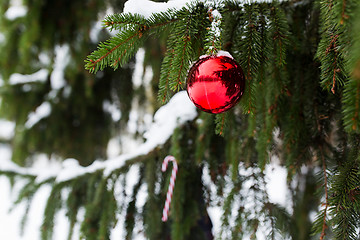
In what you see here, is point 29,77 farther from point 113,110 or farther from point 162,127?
point 162,127

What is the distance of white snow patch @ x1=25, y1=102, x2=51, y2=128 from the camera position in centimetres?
279

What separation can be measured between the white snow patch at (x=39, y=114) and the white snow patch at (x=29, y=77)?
22cm

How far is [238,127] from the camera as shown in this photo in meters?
1.46

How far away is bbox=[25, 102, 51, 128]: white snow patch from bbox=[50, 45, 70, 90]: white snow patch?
19 centimetres

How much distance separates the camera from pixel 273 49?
942 millimetres

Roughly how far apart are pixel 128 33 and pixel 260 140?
0.63 meters

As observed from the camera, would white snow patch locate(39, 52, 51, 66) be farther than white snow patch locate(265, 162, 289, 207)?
Yes

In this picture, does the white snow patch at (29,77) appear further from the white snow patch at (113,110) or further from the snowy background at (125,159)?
the white snow patch at (113,110)

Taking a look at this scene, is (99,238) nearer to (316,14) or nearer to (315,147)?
(315,147)

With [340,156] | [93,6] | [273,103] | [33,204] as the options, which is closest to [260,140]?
[273,103]

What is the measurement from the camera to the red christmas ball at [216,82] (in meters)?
0.74

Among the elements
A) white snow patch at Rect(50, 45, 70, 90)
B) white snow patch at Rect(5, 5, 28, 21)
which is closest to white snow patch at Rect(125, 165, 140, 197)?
white snow patch at Rect(50, 45, 70, 90)

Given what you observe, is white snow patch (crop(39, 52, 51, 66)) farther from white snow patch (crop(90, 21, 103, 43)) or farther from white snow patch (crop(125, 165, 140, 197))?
white snow patch (crop(125, 165, 140, 197))

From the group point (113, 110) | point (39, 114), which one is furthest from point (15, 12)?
point (113, 110)
